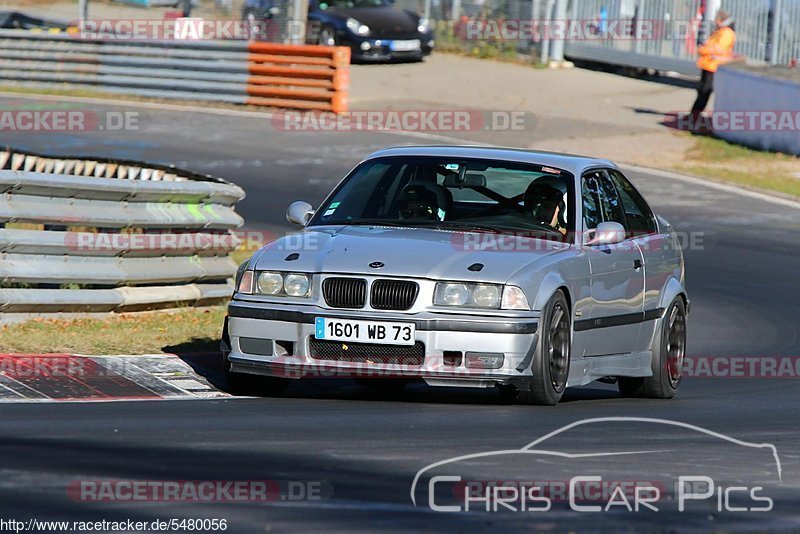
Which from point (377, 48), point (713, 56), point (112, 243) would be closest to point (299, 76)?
Result: point (377, 48)

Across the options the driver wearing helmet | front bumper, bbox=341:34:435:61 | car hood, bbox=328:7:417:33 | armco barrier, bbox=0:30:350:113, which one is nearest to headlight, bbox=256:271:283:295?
the driver wearing helmet

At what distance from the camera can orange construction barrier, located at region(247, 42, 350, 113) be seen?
27.4 m

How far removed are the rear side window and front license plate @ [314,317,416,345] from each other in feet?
7.90

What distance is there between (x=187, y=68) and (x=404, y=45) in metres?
6.08

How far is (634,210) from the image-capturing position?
10.3m

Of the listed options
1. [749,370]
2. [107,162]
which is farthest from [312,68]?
[749,370]

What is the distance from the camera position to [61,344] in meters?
10.1

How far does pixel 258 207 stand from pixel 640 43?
1617 cm

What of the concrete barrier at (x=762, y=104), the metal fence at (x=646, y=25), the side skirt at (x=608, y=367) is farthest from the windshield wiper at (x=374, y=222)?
the metal fence at (x=646, y=25)

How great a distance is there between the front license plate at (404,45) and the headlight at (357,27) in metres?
0.63

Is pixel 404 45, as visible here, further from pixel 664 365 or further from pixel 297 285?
pixel 297 285

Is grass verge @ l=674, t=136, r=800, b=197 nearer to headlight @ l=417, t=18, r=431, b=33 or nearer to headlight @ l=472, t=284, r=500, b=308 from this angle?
headlight @ l=417, t=18, r=431, b=33

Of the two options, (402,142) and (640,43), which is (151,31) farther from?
(402,142)

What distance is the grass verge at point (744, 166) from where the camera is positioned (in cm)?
2233
